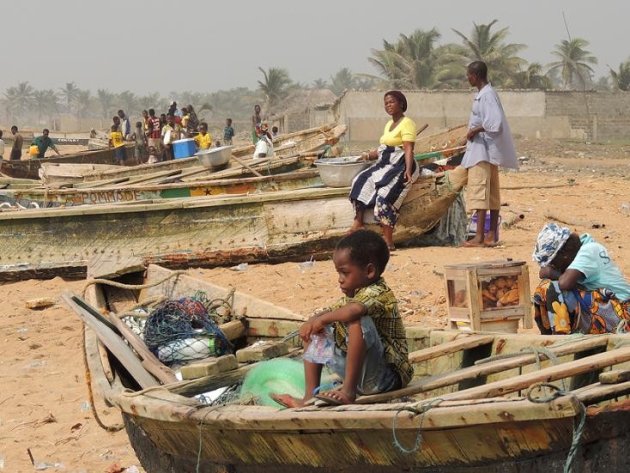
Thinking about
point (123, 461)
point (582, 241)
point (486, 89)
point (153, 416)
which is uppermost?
point (486, 89)

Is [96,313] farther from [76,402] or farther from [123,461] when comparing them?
[123,461]

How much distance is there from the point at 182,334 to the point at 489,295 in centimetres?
186

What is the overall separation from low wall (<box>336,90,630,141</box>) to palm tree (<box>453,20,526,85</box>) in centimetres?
916

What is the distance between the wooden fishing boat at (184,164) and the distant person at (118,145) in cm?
554

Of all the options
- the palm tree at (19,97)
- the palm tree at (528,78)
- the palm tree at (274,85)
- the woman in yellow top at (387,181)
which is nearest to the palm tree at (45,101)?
the palm tree at (19,97)

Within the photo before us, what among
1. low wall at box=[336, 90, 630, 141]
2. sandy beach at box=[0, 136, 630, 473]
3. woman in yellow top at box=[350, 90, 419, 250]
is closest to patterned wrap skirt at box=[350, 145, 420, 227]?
woman in yellow top at box=[350, 90, 419, 250]

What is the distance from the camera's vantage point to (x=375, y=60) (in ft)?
142

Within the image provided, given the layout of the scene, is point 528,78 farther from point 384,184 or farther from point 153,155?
point 384,184

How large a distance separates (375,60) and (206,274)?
35.2 m

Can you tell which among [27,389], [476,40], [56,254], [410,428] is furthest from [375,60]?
[410,428]

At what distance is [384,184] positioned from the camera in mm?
8820

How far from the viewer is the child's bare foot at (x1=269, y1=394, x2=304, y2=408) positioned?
156 inches

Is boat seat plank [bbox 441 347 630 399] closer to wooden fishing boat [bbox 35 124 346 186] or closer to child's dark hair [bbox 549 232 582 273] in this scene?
child's dark hair [bbox 549 232 582 273]

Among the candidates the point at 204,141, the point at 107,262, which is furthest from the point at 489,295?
the point at 204,141
